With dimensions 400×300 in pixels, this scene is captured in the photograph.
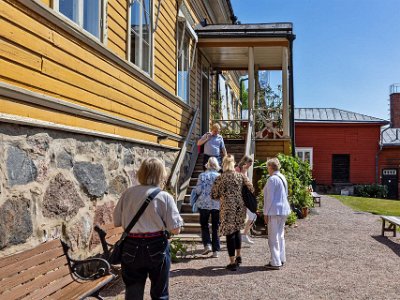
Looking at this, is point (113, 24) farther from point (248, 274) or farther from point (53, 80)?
point (248, 274)

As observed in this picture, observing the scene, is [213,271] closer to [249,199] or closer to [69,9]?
[249,199]

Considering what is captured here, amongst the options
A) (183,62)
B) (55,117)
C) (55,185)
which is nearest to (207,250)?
(55,185)

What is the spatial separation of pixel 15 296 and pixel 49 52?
267cm

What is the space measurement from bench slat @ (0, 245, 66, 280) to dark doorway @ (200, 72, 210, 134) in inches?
445

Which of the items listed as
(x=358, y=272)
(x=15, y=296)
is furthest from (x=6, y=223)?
(x=358, y=272)

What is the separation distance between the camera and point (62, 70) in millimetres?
5434

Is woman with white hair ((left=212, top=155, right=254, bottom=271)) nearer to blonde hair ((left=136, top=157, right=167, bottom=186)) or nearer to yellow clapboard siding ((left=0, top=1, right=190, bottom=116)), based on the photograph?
yellow clapboard siding ((left=0, top=1, right=190, bottom=116))

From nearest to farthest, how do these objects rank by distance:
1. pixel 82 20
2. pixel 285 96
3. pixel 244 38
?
1. pixel 82 20
2. pixel 244 38
3. pixel 285 96

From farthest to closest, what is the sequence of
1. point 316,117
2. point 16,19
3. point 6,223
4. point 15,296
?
point 316,117, point 16,19, point 6,223, point 15,296

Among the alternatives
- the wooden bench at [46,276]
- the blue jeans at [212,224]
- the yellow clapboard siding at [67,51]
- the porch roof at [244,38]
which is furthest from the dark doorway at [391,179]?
the wooden bench at [46,276]

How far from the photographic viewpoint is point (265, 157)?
14.4 m

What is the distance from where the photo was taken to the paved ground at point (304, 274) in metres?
5.93

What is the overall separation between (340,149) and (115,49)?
92.9 ft

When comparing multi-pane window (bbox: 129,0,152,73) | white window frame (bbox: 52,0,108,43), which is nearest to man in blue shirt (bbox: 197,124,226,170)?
multi-pane window (bbox: 129,0,152,73)
